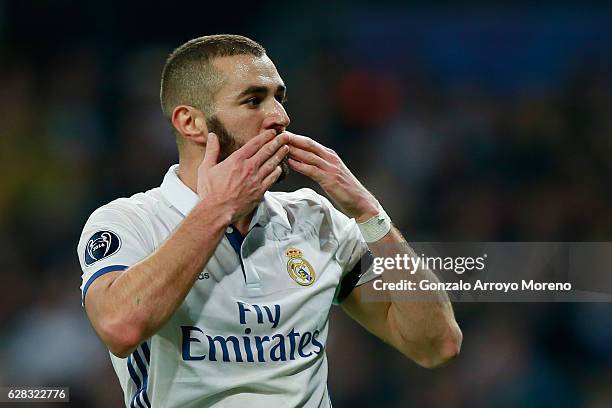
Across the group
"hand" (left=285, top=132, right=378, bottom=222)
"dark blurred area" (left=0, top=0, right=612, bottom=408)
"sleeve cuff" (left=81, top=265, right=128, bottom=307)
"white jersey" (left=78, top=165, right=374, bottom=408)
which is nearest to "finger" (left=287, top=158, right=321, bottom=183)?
"hand" (left=285, top=132, right=378, bottom=222)

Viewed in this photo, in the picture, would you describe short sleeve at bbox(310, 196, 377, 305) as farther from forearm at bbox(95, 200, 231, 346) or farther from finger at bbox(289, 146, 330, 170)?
forearm at bbox(95, 200, 231, 346)

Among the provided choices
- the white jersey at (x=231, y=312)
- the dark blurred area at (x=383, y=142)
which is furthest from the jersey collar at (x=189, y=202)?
the dark blurred area at (x=383, y=142)

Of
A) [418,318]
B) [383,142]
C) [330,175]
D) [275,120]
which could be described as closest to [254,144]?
[275,120]

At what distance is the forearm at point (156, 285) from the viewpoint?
2195 mm

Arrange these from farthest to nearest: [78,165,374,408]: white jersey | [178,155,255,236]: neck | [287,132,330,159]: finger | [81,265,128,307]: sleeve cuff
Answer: [178,155,255,236]: neck → [287,132,330,159]: finger → [78,165,374,408]: white jersey → [81,265,128,307]: sleeve cuff

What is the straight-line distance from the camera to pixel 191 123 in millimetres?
2709

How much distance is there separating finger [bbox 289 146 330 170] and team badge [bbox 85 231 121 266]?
578 millimetres

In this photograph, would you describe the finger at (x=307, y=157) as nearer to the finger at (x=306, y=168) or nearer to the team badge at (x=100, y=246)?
the finger at (x=306, y=168)

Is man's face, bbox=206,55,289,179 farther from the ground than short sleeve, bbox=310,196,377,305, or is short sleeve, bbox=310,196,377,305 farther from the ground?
man's face, bbox=206,55,289,179

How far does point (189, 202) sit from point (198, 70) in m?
0.43

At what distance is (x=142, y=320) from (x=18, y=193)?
2.87 m

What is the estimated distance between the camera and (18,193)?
478 centimetres

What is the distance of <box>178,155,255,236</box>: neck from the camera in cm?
267

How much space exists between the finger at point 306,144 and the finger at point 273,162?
0.04 m
